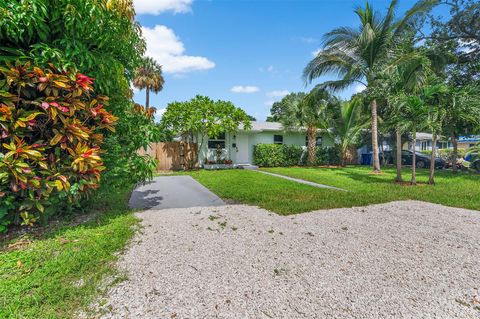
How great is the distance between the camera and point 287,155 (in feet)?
55.6

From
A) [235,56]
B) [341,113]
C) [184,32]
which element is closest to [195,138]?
[235,56]

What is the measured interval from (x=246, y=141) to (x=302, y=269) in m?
14.7

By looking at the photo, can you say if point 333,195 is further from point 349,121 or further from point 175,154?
point 175,154

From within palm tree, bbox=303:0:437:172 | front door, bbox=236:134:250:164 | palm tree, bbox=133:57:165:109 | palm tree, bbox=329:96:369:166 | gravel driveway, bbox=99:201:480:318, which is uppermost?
palm tree, bbox=133:57:165:109

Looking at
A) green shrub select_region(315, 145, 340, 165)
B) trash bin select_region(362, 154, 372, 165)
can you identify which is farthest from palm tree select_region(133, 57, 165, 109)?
trash bin select_region(362, 154, 372, 165)

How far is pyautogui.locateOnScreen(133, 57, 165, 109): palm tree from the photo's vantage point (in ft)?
75.6

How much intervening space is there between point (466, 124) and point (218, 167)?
1303cm

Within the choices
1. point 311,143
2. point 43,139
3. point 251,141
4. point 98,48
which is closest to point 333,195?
point 98,48

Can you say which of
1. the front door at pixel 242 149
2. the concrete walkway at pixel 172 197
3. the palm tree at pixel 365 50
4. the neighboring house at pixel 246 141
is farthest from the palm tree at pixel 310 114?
the concrete walkway at pixel 172 197

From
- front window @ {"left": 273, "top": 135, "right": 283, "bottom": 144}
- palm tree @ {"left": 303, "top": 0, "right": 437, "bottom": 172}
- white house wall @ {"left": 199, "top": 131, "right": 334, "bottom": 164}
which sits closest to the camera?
palm tree @ {"left": 303, "top": 0, "right": 437, "bottom": 172}

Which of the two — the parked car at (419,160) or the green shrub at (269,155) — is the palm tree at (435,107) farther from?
the parked car at (419,160)

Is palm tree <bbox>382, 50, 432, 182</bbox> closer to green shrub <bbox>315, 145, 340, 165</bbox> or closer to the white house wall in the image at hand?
green shrub <bbox>315, 145, 340, 165</bbox>

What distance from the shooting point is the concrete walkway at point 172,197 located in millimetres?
6031

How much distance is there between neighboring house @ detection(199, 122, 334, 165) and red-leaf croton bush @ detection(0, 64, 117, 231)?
12.0 m
